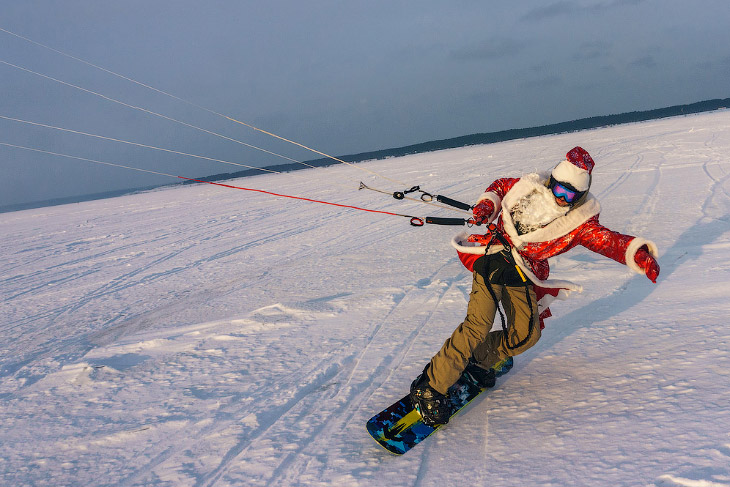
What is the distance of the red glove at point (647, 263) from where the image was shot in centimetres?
220

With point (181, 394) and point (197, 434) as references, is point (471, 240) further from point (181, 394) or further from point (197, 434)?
point (181, 394)

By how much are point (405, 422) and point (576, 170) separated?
162 cm

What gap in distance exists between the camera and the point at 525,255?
2.50 m

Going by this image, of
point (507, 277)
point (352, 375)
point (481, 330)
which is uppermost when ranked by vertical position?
point (507, 277)

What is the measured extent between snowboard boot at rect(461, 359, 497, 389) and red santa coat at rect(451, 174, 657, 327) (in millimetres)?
539

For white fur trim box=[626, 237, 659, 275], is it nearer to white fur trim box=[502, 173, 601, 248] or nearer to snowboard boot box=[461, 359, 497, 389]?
white fur trim box=[502, 173, 601, 248]

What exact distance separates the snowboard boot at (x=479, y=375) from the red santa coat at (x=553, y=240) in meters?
0.54

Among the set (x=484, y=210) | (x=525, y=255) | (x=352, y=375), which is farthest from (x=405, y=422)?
(x=484, y=210)

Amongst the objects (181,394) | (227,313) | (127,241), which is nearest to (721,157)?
(227,313)

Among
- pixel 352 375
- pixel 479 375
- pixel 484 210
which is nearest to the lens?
pixel 484 210

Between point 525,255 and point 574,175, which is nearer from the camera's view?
point 574,175

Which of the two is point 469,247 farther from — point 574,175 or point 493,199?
point 574,175

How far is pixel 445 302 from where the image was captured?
167 inches

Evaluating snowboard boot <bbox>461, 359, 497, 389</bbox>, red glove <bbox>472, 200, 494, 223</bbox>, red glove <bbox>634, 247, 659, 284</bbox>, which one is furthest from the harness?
red glove <bbox>634, 247, 659, 284</bbox>
